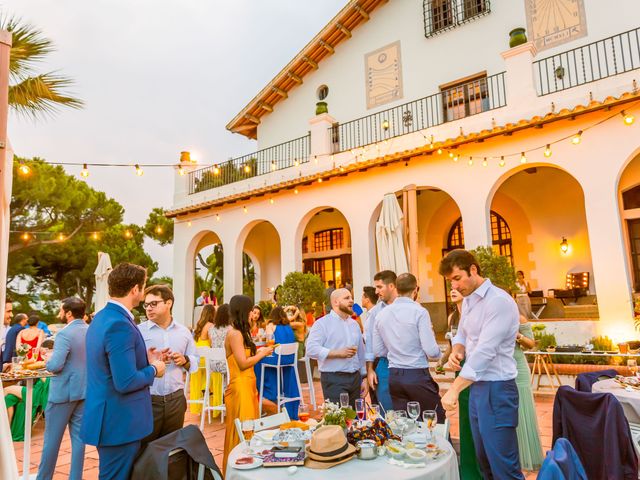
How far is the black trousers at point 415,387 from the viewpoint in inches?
146

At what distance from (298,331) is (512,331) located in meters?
5.75

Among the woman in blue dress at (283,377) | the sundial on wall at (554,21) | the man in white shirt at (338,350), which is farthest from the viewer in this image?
the sundial on wall at (554,21)

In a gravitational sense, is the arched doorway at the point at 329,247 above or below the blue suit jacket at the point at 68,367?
above

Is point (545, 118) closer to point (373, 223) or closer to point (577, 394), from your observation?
point (373, 223)

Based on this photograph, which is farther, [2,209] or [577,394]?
[577,394]

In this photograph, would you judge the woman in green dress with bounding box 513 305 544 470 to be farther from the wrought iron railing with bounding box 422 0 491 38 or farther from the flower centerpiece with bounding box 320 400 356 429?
the wrought iron railing with bounding box 422 0 491 38

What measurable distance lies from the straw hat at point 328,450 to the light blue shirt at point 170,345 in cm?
150

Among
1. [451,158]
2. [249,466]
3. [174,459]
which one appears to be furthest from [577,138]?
[174,459]

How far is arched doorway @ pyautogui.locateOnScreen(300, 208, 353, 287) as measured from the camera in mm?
14570

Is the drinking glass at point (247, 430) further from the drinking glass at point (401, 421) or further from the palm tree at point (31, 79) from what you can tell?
the palm tree at point (31, 79)

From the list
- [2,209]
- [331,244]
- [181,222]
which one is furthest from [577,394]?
[181,222]

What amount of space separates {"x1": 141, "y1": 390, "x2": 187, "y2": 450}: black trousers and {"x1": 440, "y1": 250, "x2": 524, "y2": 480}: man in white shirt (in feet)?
6.63

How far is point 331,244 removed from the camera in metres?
15.2

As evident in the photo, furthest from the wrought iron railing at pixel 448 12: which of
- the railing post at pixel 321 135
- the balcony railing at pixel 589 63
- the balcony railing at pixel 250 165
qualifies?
the balcony railing at pixel 250 165
